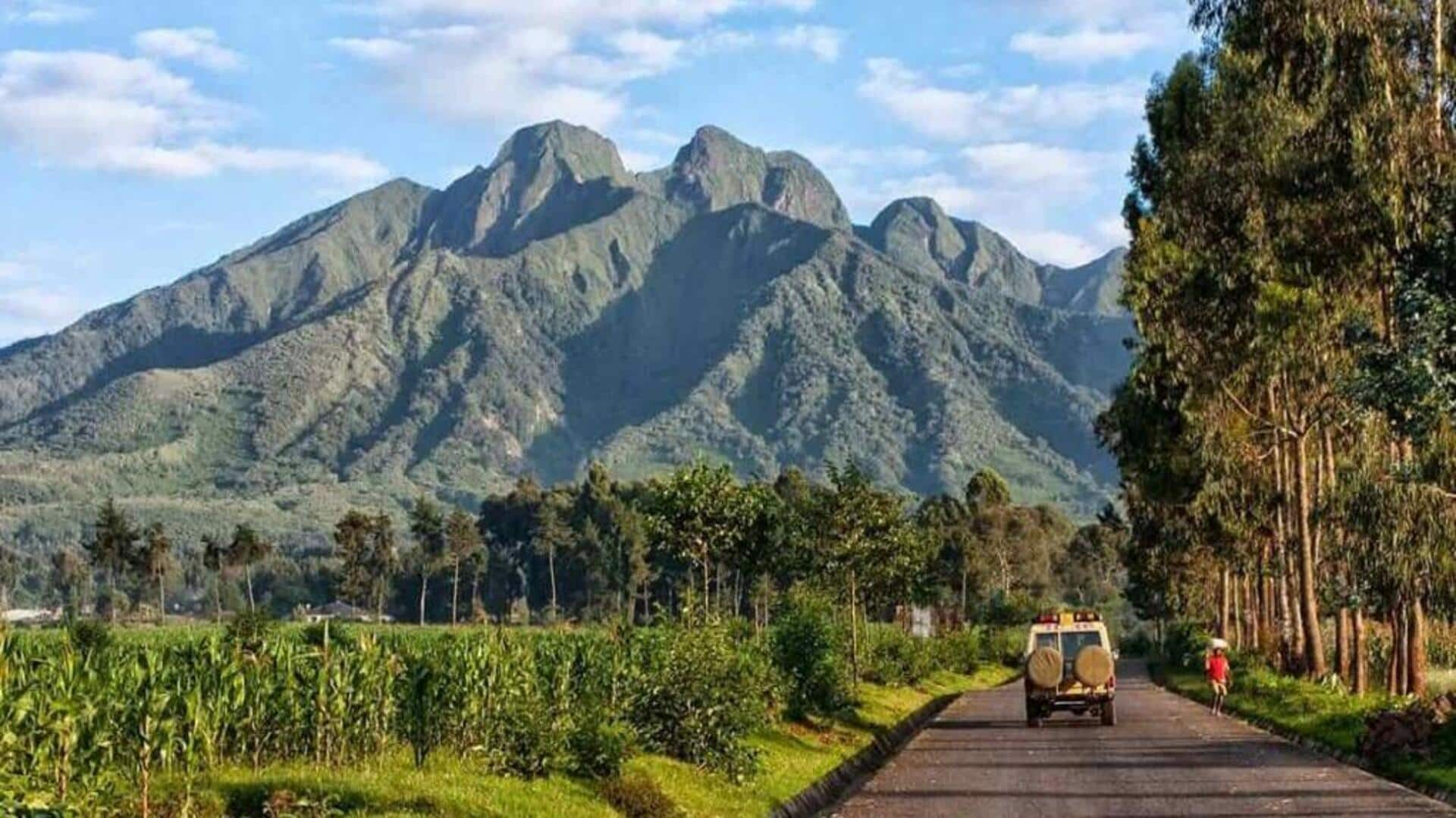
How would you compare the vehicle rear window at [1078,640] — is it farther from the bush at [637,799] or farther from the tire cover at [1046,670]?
the bush at [637,799]

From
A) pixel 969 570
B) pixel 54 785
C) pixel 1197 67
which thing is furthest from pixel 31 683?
pixel 969 570

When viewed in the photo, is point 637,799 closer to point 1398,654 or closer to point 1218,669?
point 1218,669

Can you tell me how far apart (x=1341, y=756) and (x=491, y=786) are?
17.6 metres

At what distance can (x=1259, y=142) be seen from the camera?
43406mm

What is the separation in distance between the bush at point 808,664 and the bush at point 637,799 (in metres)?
12.9

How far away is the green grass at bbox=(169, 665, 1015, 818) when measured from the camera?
16484 mm

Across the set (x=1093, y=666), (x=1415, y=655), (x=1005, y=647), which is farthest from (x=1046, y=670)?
(x=1005, y=647)

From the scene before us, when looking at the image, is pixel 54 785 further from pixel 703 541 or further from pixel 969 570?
pixel 969 570

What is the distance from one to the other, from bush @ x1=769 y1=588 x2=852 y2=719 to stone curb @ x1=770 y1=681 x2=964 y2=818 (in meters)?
1.35

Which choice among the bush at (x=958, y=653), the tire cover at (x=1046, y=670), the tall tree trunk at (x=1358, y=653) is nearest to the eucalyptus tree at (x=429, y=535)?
the bush at (x=958, y=653)

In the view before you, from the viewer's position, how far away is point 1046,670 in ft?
127

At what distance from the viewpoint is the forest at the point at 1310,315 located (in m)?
32.1

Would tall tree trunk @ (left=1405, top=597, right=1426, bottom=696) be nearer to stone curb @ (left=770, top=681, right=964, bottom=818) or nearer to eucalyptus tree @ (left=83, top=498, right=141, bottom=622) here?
stone curb @ (left=770, top=681, right=964, bottom=818)

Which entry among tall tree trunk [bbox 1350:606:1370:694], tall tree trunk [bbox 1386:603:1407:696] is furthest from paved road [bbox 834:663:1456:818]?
tall tree trunk [bbox 1386:603:1407:696]
